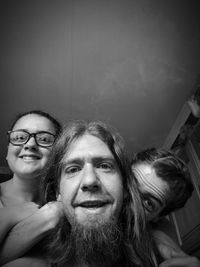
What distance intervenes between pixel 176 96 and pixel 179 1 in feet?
3.80

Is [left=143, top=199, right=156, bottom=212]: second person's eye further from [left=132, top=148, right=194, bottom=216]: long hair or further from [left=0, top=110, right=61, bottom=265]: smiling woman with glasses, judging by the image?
[left=0, top=110, right=61, bottom=265]: smiling woman with glasses

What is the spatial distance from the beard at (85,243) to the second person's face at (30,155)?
1.57 feet

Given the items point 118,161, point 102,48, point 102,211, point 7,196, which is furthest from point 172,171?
point 102,48

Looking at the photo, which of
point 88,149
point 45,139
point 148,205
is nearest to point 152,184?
point 148,205

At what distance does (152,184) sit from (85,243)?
52cm

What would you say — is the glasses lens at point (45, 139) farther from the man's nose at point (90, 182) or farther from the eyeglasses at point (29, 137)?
the man's nose at point (90, 182)

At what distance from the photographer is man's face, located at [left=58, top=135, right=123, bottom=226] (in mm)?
1049

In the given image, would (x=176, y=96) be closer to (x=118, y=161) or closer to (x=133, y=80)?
(x=133, y=80)

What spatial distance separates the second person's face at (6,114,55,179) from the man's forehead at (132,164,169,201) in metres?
0.63

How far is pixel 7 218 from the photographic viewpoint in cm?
109

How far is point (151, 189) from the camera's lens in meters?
1.35

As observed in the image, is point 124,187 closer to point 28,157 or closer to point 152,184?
point 152,184

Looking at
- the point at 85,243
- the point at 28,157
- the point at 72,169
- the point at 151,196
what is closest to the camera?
the point at 85,243

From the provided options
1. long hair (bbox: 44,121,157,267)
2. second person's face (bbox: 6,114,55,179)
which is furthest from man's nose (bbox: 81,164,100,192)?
second person's face (bbox: 6,114,55,179)
